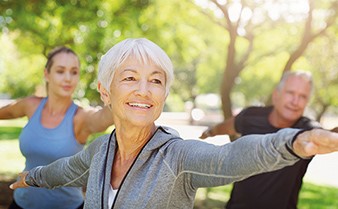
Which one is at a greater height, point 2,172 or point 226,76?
point 226,76

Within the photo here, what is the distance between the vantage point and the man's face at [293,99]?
384 cm

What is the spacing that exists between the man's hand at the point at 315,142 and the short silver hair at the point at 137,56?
77cm

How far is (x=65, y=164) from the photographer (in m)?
2.55

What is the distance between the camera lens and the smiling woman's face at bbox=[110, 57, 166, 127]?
2.03 metres

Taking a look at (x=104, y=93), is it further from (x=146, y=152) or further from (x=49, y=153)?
(x=49, y=153)

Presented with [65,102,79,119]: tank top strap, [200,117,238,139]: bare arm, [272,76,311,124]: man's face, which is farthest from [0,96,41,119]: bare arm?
[272,76,311,124]: man's face

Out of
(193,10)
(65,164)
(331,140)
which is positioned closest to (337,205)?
(193,10)

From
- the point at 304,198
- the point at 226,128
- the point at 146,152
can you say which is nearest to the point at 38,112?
the point at 226,128

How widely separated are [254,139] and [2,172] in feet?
35.4

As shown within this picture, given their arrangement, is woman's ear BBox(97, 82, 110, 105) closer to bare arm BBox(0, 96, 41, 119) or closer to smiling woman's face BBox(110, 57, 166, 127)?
smiling woman's face BBox(110, 57, 166, 127)

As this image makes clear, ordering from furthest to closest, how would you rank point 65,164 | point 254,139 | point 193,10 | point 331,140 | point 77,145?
point 193,10
point 77,145
point 65,164
point 254,139
point 331,140

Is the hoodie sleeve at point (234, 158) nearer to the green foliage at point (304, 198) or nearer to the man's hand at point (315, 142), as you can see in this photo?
the man's hand at point (315, 142)

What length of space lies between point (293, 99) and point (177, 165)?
223 cm

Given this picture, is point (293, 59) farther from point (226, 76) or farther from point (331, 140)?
point (331, 140)
